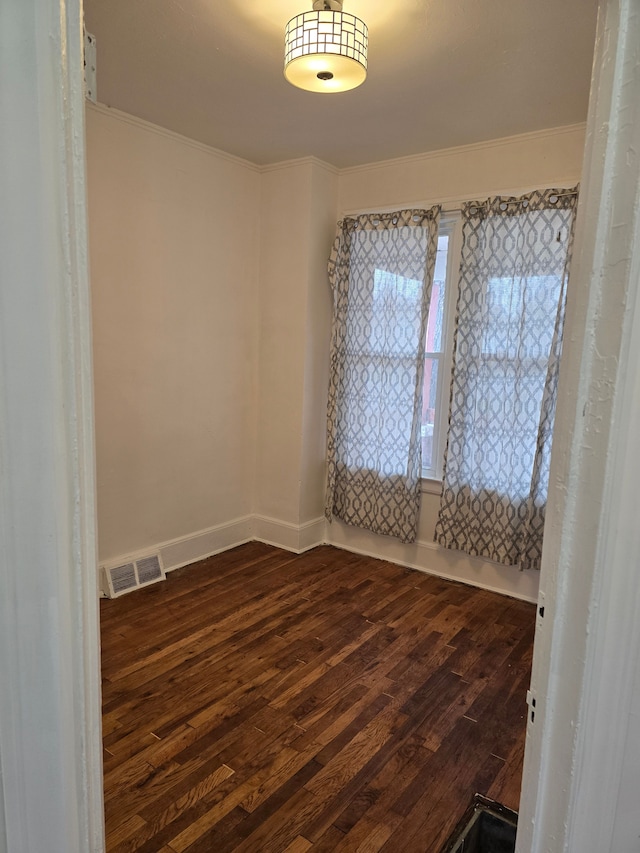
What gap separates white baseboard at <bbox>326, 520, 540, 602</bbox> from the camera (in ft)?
11.1

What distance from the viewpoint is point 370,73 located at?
7.89 feet

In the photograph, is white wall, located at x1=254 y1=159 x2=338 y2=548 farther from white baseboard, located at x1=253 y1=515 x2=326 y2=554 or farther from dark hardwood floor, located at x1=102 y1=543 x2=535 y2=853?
dark hardwood floor, located at x1=102 y1=543 x2=535 y2=853

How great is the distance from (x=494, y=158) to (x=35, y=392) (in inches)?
127

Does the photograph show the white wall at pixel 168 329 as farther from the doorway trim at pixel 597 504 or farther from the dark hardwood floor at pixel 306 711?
the doorway trim at pixel 597 504

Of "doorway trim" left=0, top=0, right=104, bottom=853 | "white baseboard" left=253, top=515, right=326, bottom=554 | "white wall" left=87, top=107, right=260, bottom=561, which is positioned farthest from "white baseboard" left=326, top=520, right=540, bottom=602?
"doorway trim" left=0, top=0, right=104, bottom=853

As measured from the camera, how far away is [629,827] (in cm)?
86

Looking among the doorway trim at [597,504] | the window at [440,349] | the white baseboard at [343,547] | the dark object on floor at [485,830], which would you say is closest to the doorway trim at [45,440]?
the doorway trim at [597,504]

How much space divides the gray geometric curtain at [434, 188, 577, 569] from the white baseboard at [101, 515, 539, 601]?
0.55 feet

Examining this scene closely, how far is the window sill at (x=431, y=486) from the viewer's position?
3627mm

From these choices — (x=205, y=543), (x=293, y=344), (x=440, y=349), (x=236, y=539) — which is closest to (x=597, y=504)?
(x=440, y=349)

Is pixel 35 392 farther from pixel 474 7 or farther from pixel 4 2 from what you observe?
pixel 474 7

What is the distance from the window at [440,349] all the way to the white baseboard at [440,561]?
0.52 m

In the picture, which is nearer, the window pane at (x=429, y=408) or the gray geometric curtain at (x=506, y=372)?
the gray geometric curtain at (x=506, y=372)

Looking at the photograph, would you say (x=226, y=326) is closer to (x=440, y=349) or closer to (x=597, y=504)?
(x=440, y=349)
